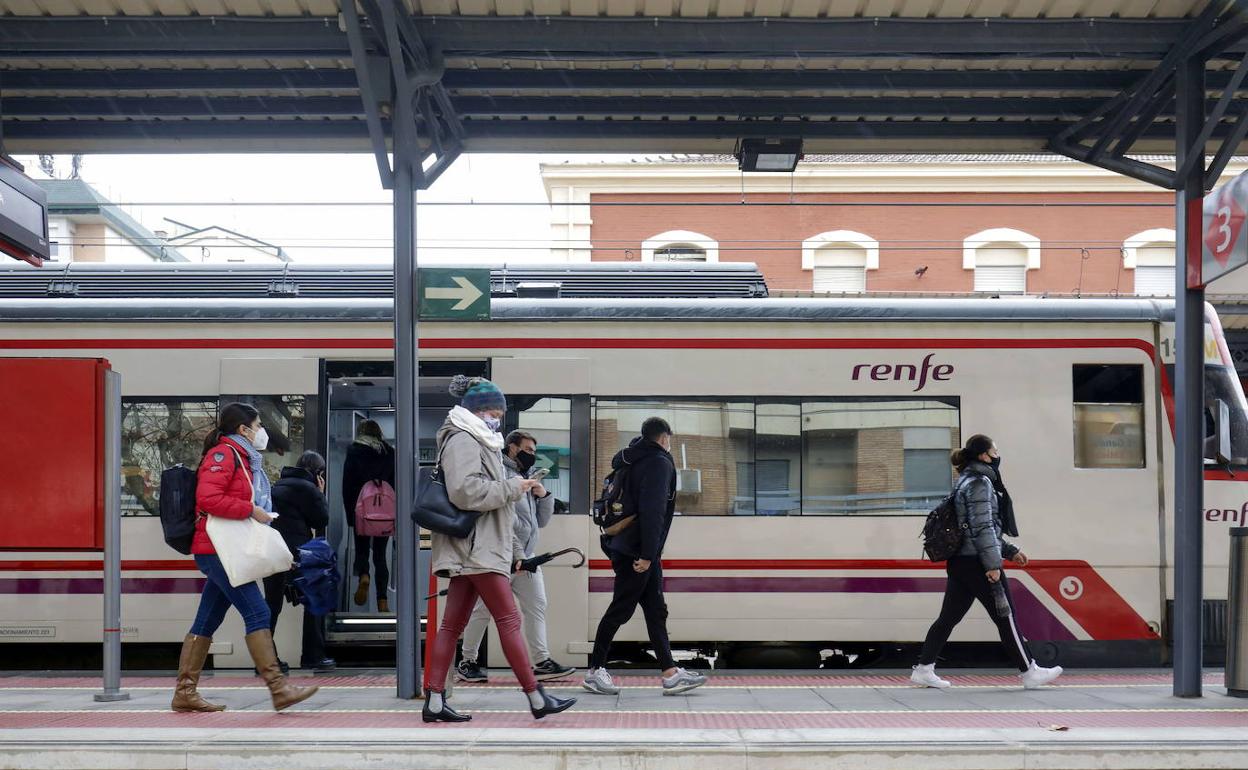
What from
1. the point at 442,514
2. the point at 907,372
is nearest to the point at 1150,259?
the point at 907,372

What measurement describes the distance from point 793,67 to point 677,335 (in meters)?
2.11

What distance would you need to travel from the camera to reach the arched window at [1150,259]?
82.4 feet

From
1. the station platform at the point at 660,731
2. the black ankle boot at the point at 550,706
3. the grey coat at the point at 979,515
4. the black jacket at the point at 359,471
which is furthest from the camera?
the black jacket at the point at 359,471

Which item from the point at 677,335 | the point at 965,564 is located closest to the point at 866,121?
the point at 677,335

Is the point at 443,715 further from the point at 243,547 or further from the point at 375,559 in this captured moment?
the point at 375,559

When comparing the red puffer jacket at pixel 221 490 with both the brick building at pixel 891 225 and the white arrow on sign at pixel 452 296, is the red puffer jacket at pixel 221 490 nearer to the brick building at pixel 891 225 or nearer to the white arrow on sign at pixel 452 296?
the white arrow on sign at pixel 452 296

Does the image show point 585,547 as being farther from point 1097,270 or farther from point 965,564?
point 1097,270

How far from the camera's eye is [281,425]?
9.26m

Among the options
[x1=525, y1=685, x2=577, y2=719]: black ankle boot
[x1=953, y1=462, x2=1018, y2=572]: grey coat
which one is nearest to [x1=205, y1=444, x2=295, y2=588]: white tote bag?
[x1=525, y1=685, x2=577, y2=719]: black ankle boot

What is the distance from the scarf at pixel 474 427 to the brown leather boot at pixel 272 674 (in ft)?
5.52

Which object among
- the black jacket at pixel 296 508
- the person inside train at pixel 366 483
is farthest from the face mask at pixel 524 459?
the person inside train at pixel 366 483

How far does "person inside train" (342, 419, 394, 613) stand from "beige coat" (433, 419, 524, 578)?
3.24 meters

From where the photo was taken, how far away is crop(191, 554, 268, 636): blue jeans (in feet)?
23.3

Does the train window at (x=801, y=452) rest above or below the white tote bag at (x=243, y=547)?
above
